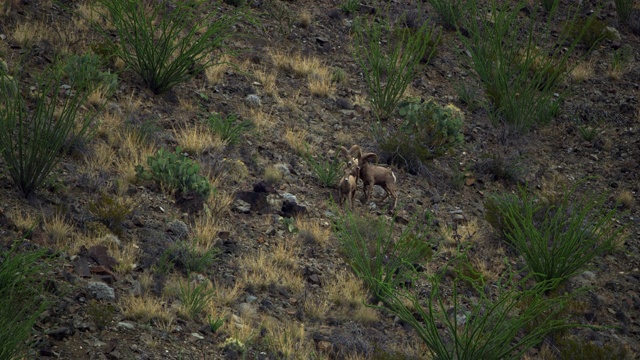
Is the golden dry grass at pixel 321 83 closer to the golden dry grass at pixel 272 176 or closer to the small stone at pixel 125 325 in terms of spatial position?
the golden dry grass at pixel 272 176

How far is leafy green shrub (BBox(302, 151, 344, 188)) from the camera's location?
794 cm

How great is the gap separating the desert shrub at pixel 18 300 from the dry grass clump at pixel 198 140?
100.0 inches

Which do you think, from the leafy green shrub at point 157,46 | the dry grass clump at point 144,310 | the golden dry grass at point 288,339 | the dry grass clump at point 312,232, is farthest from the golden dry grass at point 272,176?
the dry grass clump at point 144,310

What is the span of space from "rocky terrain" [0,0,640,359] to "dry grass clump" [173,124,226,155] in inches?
0.9

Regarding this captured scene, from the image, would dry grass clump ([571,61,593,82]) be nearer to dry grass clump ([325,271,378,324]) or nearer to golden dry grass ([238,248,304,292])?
dry grass clump ([325,271,378,324])

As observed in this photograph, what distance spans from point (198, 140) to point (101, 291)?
259 centimetres

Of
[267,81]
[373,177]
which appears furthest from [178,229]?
[267,81]

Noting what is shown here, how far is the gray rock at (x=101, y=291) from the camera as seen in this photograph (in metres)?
5.52

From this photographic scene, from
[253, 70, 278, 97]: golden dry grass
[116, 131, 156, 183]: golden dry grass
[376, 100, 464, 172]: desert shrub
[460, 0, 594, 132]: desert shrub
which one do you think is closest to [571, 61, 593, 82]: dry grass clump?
[460, 0, 594, 132]: desert shrub

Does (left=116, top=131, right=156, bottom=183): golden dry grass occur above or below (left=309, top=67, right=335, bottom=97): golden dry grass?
below

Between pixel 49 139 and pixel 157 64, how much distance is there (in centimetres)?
215

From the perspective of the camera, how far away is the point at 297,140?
8.49m

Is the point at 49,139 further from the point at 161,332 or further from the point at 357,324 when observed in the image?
the point at 357,324

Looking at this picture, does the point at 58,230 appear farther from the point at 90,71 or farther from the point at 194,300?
the point at 90,71
